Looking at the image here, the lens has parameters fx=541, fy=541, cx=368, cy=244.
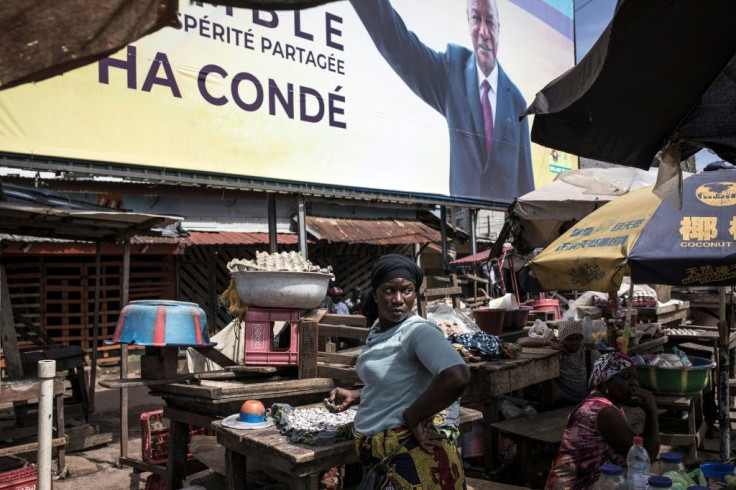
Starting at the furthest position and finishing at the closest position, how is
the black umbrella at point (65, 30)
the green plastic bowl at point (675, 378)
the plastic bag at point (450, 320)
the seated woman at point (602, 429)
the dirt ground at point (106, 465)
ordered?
1. the plastic bag at point (450, 320)
2. the dirt ground at point (106, 465)
3. the green plastic bowl at point (675, 378)
4. the seated woman at point (602, 429)
5. the black umbrella at point (65, 30)

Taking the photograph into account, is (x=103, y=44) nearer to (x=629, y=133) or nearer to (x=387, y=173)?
(x=629, y=133)

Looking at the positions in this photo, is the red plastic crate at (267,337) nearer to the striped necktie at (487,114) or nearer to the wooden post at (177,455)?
the wooden post at (177,455)

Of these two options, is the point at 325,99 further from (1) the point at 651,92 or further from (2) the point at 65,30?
(2) the point at 65,30

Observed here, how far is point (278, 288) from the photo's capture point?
381 centimetres

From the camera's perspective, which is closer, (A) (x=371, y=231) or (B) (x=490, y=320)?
(B) (x=490, y=320)

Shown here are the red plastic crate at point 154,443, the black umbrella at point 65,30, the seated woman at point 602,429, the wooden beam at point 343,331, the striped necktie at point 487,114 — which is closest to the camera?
the black umbrella at point 65,30

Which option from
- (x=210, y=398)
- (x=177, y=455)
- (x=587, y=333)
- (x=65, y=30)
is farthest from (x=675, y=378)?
(x=65, y=30)

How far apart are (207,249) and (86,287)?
8.83 feet

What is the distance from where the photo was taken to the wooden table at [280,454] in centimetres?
262

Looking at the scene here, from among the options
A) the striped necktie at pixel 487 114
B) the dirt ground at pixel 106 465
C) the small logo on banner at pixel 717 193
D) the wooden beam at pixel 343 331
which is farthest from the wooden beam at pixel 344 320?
the striped necktie at pixel 487 114

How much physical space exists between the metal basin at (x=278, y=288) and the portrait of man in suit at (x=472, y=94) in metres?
9.46

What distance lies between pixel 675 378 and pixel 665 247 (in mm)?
1750

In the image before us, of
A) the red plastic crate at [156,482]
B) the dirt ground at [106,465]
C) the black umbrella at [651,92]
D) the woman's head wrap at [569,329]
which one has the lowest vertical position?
the dirt ground at [106,465]

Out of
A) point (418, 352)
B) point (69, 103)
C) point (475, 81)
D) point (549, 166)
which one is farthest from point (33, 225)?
point (549, 166)
